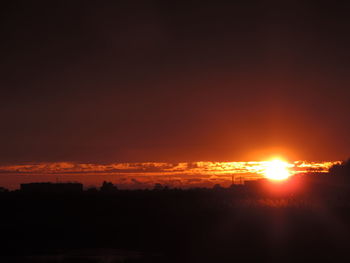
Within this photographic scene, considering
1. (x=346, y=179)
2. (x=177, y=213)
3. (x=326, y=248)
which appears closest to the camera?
(x=326, y=248)

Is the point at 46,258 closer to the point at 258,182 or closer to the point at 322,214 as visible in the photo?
the point at 322,214

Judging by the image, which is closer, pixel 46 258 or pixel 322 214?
pixel 46 258

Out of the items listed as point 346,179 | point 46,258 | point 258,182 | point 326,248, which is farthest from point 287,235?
point 258,182

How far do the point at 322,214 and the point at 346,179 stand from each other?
94.9 metres

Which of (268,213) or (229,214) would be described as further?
(229,214)

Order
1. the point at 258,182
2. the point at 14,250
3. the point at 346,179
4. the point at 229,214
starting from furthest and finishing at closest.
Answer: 1. the point at 258,182
2. the point at 346,179
3. the point at 229,214
4. the point at 14,250

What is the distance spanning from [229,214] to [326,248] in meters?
A: 15.7

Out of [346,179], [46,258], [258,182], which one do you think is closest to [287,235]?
[46,258]

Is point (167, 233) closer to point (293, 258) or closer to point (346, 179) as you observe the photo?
point (293, 258)

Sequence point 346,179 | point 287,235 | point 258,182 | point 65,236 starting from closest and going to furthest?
point 287,235 < point 65,236 < point 346,179 < point 258,182

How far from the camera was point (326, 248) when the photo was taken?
2544 cm

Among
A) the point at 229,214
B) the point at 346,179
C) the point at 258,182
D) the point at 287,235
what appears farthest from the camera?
the point at 258,182

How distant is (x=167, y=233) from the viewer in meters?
33.5

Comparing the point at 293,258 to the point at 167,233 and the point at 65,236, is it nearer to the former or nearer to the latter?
the point at 167,233
